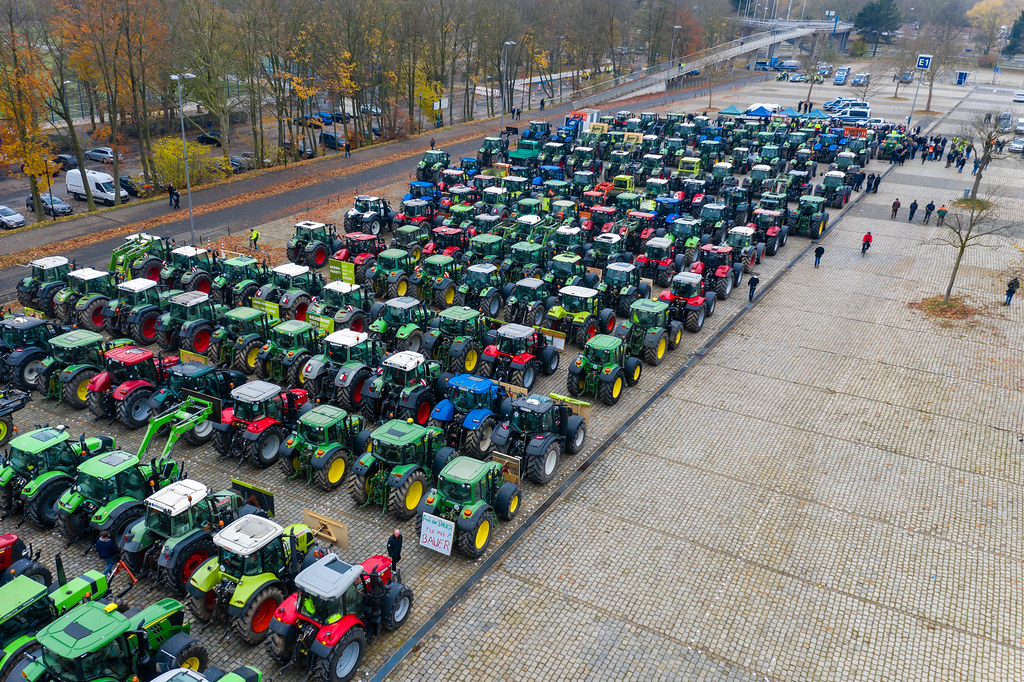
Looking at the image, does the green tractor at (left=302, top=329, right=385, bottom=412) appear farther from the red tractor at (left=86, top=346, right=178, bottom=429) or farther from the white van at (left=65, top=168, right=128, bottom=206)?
the white van at (left=65, top=168, right=128, bottom=206)

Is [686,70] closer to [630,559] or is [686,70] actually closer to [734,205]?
[734,205]

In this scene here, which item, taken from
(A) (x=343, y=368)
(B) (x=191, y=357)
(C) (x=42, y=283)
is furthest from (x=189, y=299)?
(C) (x=42, y=283)

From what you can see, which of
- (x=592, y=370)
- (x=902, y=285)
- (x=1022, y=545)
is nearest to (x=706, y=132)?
(x=902, y=285)

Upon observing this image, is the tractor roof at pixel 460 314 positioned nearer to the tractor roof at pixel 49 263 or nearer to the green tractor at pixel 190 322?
the green tractor at pixel 190 322

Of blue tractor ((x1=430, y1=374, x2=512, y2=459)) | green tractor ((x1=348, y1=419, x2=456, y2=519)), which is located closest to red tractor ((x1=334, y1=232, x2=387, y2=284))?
blue tractor ((x1=430, y1=374, x2=512, y2=459))

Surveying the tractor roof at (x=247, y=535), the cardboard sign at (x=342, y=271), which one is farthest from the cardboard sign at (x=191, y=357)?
the tractor roof at (x=247, y=535)

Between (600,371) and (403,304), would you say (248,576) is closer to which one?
(600,371)
